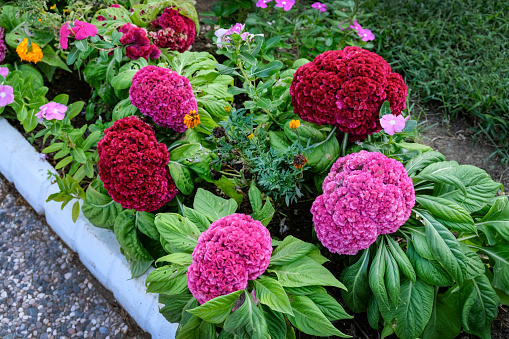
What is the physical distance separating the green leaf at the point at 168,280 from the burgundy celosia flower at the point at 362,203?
702 millimetres

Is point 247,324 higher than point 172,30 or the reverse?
the reverse

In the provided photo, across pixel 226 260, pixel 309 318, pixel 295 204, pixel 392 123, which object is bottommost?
pixel 295 204

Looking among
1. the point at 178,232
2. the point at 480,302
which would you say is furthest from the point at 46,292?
the point at 480,302

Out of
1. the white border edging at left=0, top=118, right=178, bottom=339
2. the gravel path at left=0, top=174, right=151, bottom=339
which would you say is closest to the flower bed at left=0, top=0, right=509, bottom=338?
the white border edging at left=0, top=118, right=178, bottom=339

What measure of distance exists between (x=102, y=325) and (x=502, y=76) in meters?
3.66

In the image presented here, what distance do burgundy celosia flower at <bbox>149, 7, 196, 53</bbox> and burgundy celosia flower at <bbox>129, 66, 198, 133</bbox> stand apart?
28.6 inches

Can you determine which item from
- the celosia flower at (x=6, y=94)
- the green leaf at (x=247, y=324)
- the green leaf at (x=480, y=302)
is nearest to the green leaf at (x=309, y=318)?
the green leaf at (x=247, y=324)

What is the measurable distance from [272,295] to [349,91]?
41.7 inches

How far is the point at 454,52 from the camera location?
12.7 ft

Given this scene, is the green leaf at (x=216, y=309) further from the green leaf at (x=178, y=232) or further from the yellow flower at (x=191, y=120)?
the yellow flower at (x=191, y=120)

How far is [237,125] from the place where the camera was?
7.54ft

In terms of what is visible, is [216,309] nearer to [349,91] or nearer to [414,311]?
[414,311]

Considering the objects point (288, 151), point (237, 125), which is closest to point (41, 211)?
point (237, 125)

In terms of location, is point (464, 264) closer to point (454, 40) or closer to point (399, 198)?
point (399, 198)
